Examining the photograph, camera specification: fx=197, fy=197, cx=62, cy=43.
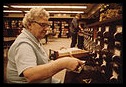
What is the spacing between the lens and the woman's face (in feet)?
4.27

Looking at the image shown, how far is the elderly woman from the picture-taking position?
3.49 ft

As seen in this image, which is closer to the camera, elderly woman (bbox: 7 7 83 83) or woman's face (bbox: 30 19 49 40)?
elderly woman (bbox: 7 7 83 83)

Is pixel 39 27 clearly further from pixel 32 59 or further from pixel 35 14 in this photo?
pixel 32 59

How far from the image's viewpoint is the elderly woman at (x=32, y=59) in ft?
3.49

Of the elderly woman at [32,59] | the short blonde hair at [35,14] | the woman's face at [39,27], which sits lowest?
the elderly woman at [32,59]

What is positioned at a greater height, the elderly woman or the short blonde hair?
the short blonde hair

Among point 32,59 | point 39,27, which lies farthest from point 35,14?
point 32,59

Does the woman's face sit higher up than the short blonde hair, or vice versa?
the short blonde hair

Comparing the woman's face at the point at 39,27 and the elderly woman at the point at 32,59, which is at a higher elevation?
the woman's face at the point at 39,27

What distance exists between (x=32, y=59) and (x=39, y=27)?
0.29 meters

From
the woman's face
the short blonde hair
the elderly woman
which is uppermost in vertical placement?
the short blonde hair

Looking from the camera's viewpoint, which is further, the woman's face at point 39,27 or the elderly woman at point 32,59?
the woman's face at point 39,27

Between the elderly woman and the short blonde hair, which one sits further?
the short blonde hair

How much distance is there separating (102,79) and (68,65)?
480 millimetres
